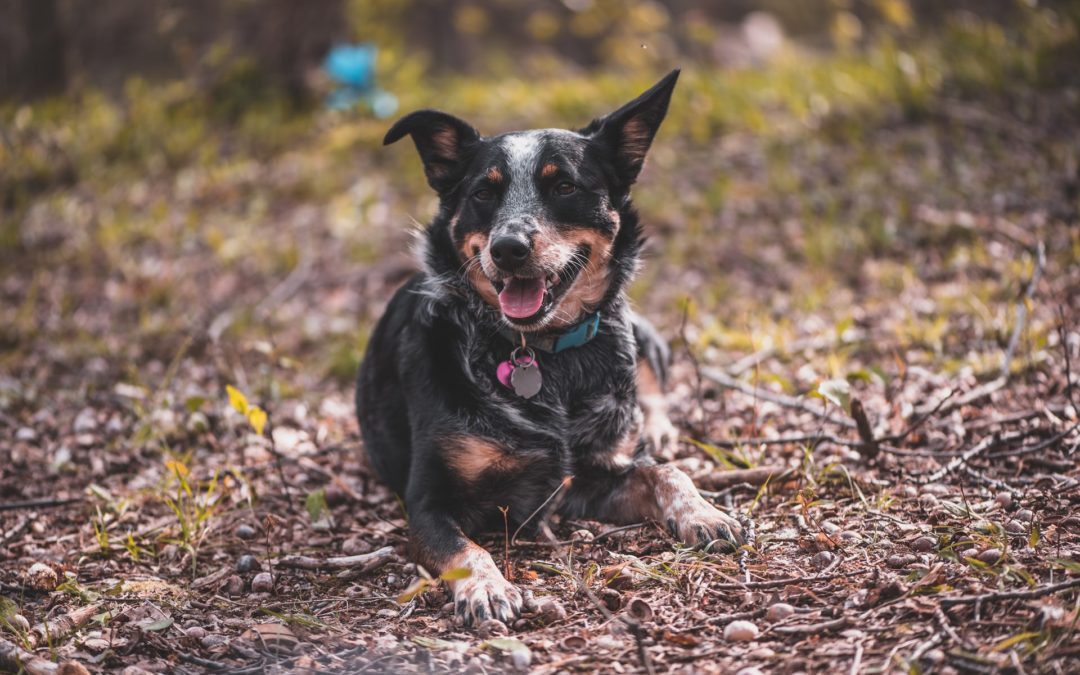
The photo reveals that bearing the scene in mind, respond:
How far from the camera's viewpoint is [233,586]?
3367 mm

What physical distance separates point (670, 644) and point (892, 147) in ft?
21.7

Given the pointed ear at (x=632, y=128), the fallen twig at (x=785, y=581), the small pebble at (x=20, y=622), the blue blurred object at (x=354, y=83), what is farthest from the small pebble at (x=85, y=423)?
the blue blurred object at (x=354, y=83)

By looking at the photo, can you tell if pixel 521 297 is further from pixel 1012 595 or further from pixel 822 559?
pixel 1012 595

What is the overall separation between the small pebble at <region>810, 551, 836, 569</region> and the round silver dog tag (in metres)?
1.26

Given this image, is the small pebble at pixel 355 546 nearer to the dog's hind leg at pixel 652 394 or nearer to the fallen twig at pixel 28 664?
the fallen twig at pixel 28 664

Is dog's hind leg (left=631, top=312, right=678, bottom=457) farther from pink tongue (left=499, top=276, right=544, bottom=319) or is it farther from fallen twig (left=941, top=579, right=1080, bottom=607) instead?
fallen twig (left=941, top=579, right=1080, bottom=607)

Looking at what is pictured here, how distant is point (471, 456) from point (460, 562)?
1.66 ft

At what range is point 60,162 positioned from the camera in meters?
8.81

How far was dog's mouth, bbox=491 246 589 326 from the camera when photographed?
11.7ft

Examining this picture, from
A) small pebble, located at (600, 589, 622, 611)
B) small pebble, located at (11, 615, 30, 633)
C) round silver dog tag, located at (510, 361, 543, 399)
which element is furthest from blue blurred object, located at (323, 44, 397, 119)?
small pebble, located at (600, 589, 622, 611)

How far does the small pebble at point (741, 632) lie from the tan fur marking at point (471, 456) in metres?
1.20

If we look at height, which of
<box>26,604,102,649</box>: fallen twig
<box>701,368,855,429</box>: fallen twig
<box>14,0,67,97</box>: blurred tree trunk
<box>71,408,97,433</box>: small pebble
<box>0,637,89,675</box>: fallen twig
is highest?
<box>14,0,67,97</box>: blurred tree trunk

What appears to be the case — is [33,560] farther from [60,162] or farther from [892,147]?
[892,147]

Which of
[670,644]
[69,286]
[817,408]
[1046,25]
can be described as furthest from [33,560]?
[1046,25]
